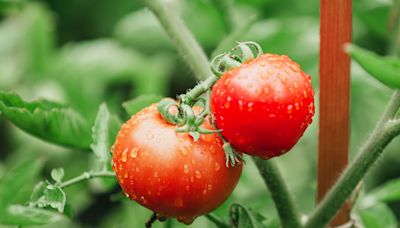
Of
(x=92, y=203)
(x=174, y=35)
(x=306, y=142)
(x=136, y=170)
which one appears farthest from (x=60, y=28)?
(x=136, y=170)

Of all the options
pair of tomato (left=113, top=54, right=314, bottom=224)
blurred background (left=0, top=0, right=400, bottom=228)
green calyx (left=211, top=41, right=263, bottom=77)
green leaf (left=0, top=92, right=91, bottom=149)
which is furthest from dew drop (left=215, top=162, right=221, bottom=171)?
blurred background (left=0, top=0, right=400, bottom=228)

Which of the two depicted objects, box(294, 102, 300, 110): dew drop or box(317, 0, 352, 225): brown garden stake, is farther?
box(317, 0, 352, 225): brown garden stake

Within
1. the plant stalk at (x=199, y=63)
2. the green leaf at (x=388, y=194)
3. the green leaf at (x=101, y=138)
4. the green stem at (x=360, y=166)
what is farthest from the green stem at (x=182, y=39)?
the green leaf at (x=388, y=194)

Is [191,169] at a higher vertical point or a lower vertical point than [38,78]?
higher

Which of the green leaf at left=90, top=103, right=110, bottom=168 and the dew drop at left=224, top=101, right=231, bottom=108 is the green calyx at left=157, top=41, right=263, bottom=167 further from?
the green leaf at left=90, top=103, right=110, bottom=168

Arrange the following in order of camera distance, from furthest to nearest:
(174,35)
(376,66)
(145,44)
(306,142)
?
(145,44), (306,142), (174,35), (376,66)

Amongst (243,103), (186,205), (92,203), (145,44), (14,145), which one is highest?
(243,103)

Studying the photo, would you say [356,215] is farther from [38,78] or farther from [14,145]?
[14,145]
